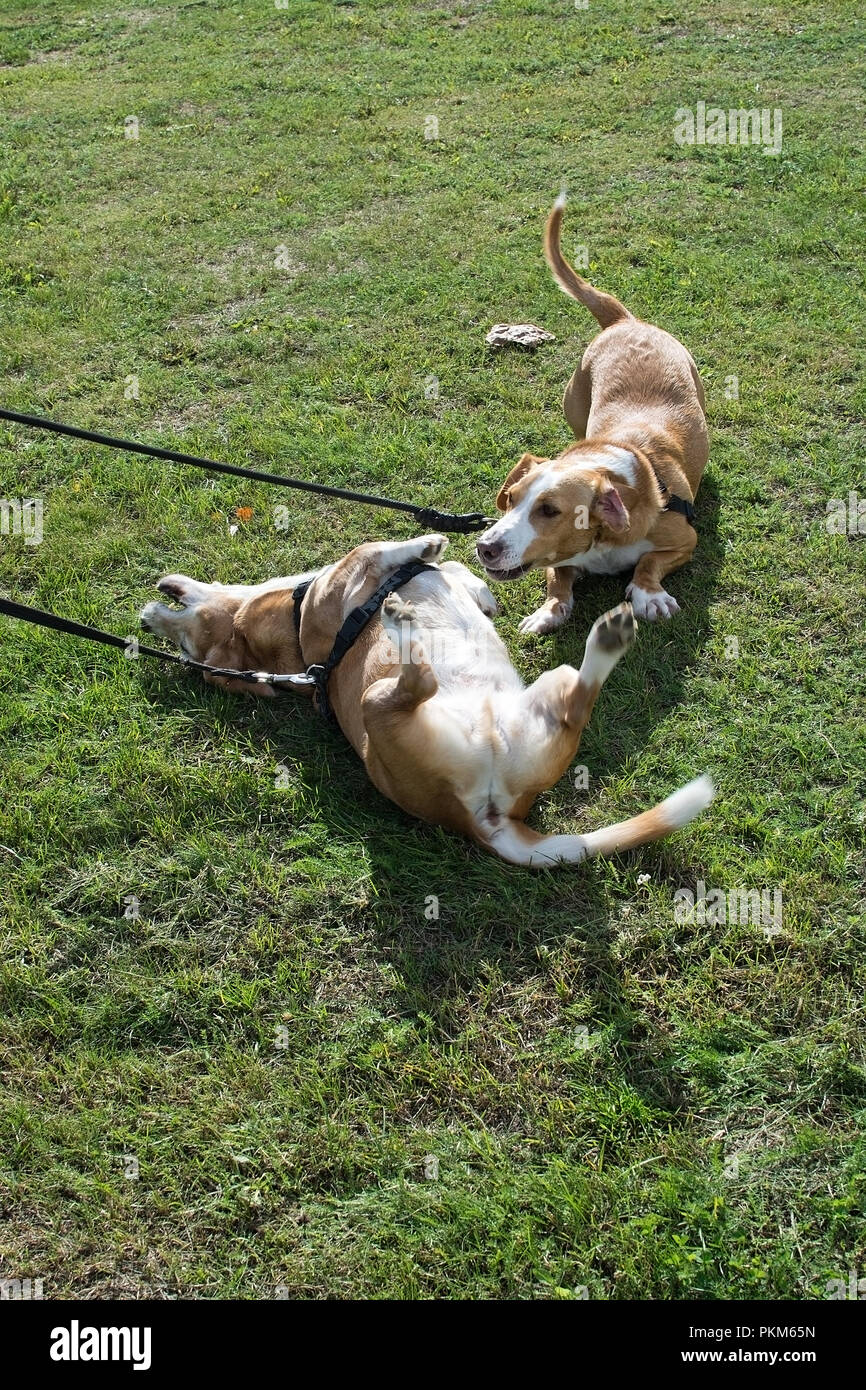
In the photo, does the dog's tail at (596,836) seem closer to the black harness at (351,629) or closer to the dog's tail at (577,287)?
the black harness at (351,629)

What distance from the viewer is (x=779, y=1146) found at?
8.48 feet

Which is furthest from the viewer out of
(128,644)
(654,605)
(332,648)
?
(654,605)

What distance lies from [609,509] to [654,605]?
0.45 m

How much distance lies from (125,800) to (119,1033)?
966 millimetres

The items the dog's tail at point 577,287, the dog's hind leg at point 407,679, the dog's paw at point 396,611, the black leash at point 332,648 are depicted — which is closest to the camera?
the dog's hind leg at point 407,679

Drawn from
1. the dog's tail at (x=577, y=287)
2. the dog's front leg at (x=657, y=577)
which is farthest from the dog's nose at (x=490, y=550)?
the dog's tail at (x=577, y=287)

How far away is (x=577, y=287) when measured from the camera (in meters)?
5.58

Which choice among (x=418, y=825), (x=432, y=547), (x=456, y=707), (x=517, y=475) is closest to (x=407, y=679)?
(x=456, y=707)

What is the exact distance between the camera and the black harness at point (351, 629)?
12.7 feet

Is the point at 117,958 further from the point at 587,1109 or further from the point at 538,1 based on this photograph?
the point at 538,1

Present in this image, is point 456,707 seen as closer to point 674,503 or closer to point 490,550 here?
point 490,550

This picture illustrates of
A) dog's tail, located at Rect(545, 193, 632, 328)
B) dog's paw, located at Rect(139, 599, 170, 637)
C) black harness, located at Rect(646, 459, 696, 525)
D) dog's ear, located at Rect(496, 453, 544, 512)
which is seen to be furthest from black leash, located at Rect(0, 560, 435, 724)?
dog's tail, located at Rect(545, 193, 632, 328)

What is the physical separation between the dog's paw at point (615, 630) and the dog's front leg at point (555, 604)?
0.94 m

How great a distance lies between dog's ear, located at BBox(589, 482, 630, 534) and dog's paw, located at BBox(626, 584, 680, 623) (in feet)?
1.02
